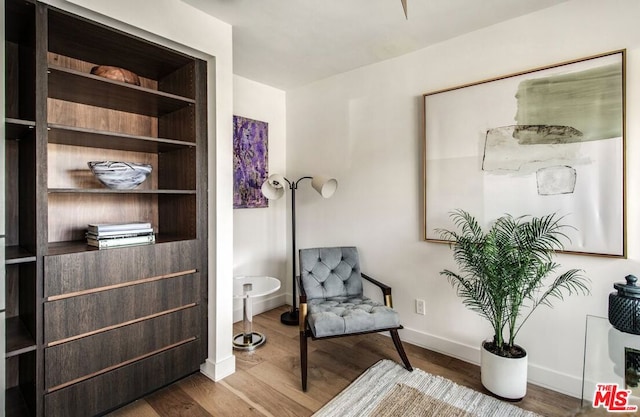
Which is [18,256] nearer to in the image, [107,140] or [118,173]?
[118,173]

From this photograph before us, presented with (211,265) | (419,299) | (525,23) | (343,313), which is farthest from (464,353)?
(525,23)

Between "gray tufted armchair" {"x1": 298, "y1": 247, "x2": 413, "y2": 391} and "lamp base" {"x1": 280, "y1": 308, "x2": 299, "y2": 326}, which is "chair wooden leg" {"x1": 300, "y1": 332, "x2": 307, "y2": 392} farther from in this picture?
"lamp base" {"x1": 280, "y1": 308, "x2": 299, "y2": 326}

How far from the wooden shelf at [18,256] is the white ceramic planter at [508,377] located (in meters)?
2.56

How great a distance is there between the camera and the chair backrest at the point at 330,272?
8.80ft

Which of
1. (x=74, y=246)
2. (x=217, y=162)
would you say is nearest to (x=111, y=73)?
(x=217, y=162)

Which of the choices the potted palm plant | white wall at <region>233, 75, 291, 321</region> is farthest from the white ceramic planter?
white wall at <region>233, 75, 291, 321</region>

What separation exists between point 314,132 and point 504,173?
6.14 feet

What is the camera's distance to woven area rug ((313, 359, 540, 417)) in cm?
184

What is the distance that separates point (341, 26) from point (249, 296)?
213 cm

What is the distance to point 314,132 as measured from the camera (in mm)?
3402

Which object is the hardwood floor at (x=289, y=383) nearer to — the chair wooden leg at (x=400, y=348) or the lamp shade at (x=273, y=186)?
the chair wooden leg at (x=400, y=348)

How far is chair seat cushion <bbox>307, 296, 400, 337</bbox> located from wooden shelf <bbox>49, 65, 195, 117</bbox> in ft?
5.47

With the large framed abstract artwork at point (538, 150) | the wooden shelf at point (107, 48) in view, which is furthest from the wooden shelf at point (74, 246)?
the large framed abstract artwork at point (538, 150)

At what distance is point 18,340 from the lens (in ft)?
5.11
